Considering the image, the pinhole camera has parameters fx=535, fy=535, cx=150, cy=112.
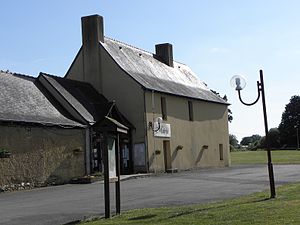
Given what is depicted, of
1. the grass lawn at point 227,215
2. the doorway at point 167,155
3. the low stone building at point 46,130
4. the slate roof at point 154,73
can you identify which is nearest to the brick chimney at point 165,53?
the slate roof at point 154,73

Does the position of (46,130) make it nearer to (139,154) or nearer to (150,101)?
(139,154)

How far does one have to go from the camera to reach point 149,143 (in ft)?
116

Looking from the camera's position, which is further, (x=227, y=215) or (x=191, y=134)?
(x=191, y=134)

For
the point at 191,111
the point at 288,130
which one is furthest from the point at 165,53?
the point at 288,130

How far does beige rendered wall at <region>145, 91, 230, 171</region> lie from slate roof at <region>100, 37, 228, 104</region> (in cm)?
71

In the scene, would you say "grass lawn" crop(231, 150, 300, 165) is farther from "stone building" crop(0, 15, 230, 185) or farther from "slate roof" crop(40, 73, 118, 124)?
"slate roof" crop(40, 73, 118, 124)

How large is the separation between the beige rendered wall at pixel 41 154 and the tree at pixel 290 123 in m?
74.6

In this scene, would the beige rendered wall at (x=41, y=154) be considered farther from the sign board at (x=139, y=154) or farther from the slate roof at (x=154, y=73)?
the slate roof at (x=154, y=73)

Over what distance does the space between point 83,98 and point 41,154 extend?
7.96 m

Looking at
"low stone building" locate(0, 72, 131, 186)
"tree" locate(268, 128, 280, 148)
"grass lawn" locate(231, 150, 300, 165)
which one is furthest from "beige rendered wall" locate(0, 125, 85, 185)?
"tree" locate(268, 128, 280, 148)

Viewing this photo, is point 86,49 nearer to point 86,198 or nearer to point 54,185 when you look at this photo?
point 54,185

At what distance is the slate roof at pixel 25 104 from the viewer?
1036 inches

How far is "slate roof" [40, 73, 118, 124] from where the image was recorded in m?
32.1

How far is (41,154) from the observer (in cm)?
2695
